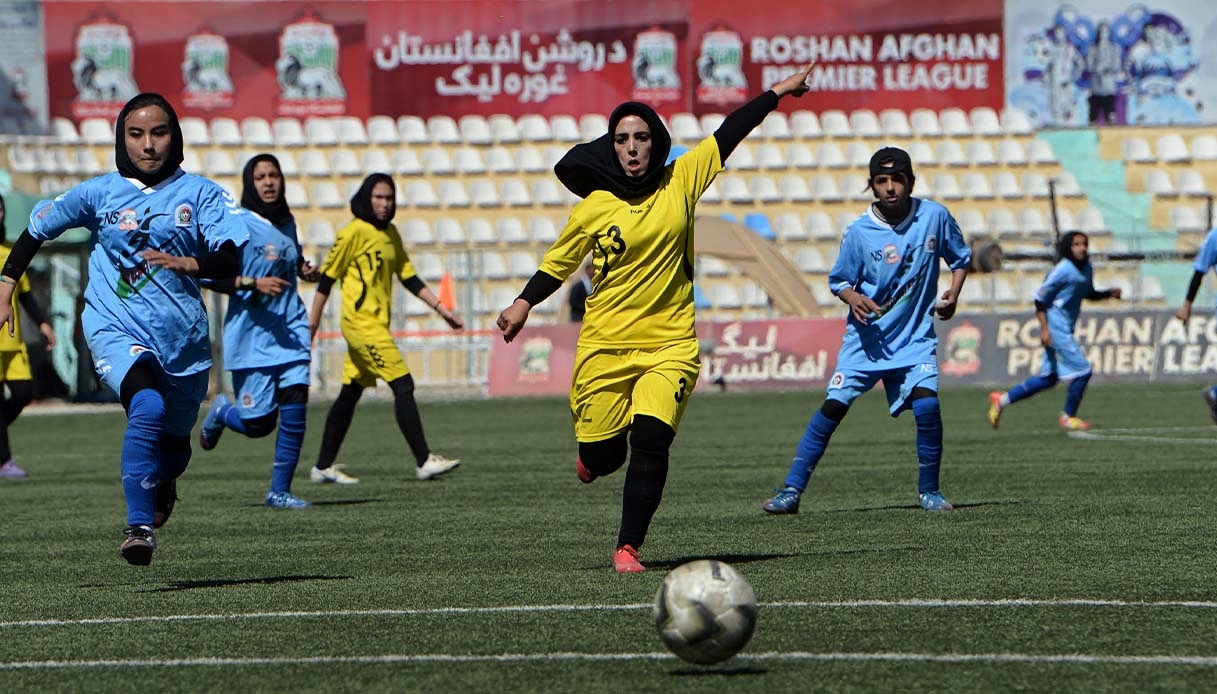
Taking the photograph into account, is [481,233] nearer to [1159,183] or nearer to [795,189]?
[795,189]

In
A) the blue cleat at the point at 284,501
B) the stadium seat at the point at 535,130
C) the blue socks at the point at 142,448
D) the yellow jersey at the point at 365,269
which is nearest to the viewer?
the blue socks at the point at 142,448

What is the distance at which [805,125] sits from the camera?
39156mm

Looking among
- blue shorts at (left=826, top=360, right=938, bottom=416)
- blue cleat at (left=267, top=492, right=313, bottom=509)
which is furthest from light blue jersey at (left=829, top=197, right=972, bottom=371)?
blue cleat at (left=267, top=492, right=313, bottom=509)

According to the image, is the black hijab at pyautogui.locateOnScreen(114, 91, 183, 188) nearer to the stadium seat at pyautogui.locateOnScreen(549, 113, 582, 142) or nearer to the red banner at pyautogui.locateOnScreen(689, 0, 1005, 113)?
the stadium seat at pyautogui.locateOnScreen(549, 113, 582, 142)

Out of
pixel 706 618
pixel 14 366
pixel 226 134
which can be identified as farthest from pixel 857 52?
pixel 706 618

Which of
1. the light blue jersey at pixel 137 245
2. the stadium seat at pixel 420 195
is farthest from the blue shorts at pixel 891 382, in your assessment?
the stadium seat at pixel 420 195

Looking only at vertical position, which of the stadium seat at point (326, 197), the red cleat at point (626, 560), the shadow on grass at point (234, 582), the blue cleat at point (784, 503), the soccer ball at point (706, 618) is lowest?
the blue cleat at point (784, 503)

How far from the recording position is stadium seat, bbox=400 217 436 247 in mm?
36094

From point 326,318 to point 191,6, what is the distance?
8.73 m

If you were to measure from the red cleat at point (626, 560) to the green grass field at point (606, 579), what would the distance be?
0.52 ft

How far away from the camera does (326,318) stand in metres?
32.0

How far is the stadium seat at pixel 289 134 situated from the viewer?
37.2 metres

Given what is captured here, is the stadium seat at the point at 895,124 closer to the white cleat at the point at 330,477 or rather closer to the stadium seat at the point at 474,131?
the stadium seat at the point at 474,131

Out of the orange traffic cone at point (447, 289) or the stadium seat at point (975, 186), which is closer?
the orange traffic cone at point (447, 289)
